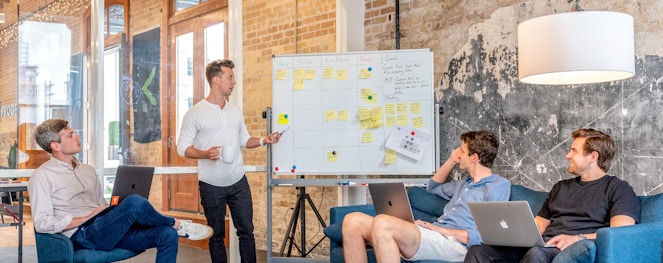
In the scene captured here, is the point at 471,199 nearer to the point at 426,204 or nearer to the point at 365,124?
the point at 426,204

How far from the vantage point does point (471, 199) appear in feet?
13.5

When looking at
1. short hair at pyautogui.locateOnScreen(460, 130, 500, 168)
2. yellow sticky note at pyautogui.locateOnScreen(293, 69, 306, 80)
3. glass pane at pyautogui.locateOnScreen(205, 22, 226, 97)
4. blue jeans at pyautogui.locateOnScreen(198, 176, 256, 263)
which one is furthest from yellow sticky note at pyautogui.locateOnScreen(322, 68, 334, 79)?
short hair at pyautogui.locateOnScreen(460, 130, 500, 168)

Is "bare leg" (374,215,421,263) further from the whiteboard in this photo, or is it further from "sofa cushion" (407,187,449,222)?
the whiteboard

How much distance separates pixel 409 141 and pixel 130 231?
2.15 m

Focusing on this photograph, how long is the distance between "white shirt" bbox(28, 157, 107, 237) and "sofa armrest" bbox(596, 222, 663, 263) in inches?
109

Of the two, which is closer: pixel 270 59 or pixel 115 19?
pixel 115 19

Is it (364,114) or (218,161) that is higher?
(364,114)

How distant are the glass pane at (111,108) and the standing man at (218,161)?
2.14 feet

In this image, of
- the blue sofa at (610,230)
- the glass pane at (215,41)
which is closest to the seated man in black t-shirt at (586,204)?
the blue sofa at (610,230)

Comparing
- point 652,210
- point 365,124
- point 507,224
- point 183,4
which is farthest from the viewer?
point 183,4

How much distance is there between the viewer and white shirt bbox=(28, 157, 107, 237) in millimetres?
3883

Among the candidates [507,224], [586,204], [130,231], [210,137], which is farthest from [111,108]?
[586,204]

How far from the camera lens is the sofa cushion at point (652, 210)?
11.5ft

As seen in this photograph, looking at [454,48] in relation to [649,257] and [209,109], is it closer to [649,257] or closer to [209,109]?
[209,109]
